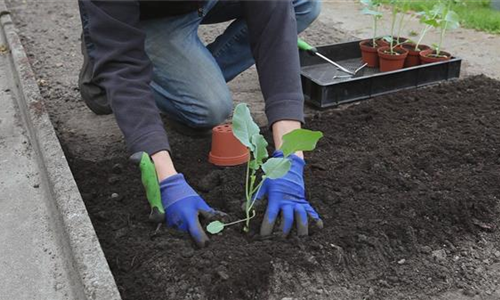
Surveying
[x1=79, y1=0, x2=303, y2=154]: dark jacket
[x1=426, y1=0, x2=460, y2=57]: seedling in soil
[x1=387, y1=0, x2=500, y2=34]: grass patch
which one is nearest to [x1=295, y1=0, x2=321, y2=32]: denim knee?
[x1=426, y1=0, x2=460, y2=57]: seedling in soil

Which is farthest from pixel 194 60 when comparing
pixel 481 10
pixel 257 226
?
pixel 481 10

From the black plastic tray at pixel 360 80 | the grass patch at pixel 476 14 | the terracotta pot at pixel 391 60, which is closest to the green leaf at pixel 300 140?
the black plastic tray at pixel 360 80

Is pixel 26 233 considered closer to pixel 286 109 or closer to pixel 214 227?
pixel 214 227

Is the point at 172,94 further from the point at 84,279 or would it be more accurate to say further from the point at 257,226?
the point at 84,279

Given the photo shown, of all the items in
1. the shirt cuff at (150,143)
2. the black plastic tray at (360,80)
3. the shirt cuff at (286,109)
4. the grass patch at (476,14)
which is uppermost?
the shirt cuff at (286,109)

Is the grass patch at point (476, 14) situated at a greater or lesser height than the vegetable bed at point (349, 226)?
lesser

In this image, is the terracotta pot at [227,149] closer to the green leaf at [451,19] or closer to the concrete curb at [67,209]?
the concrete curb at [67,209]

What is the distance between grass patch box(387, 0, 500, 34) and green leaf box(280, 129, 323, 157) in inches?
100

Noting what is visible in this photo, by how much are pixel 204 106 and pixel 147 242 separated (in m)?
0.86

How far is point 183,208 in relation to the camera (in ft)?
5.50

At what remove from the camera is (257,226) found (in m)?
1.76

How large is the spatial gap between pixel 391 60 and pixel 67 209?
6.67ft

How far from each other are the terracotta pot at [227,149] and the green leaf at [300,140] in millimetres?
645

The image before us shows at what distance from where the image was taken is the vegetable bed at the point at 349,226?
1575 mm
